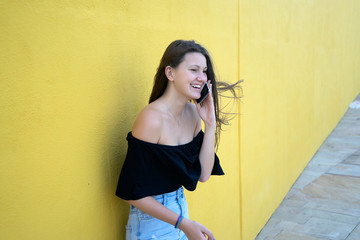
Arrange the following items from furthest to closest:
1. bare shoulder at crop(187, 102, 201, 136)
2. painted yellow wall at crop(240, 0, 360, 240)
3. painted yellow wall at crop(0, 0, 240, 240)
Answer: painted yellow wall at crop(240, 0, 360, 240)
bare shoulder at crop(187, 102, 201, 136)
painted yellow wall at crop(0, 0, 240, 240)

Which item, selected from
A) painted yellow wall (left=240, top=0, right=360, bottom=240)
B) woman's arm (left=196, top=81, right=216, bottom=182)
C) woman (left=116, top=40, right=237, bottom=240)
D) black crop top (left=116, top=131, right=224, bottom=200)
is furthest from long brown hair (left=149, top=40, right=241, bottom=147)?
painted yellow wall (left=240, top=0, right=360, bottom=240)

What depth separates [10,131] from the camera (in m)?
1.44

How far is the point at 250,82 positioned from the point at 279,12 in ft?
3.98

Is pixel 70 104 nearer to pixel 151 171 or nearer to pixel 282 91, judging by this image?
pixel 151 171

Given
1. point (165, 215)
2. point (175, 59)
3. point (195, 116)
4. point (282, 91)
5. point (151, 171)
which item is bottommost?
point (282, 91)

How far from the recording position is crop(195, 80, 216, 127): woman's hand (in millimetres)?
2082

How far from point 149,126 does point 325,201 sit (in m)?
4.14

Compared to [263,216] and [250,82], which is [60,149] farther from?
[263,216]

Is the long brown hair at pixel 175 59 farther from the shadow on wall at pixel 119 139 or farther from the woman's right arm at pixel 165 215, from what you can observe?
the woman's right arm at pixel 165 215

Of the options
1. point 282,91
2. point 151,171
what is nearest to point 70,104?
point 151,171

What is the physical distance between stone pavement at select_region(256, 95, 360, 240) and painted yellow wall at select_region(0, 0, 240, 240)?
2974 millimetres

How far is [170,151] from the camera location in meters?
1.89

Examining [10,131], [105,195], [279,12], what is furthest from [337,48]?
[10,131]

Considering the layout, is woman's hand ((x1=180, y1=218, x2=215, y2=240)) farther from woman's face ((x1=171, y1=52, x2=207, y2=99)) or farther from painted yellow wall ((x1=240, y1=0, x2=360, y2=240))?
painted yellow wall ((x1=240, y1=0, x2=360, y2=240))
